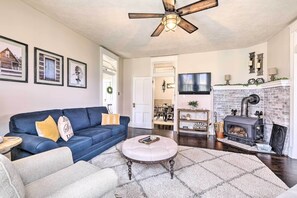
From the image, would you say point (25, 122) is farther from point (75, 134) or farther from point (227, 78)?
point (227, 78)

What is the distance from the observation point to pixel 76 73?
388 centimetres

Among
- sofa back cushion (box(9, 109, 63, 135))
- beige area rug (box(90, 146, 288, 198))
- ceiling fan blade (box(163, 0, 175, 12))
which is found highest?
ceiling fan blade (box(163, 0, 175, 12))

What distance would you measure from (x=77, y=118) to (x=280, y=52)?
16.4ft

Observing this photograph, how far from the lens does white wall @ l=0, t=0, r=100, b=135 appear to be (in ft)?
7.97

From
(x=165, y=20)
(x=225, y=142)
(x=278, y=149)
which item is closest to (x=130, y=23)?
(x=165, y=20)

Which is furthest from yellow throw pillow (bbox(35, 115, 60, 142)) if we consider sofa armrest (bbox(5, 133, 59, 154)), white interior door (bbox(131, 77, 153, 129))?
white interior door (bbox(131, 77, 153, 129))

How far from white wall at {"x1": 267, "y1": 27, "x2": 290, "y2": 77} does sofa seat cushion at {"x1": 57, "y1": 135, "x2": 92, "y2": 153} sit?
4378mm

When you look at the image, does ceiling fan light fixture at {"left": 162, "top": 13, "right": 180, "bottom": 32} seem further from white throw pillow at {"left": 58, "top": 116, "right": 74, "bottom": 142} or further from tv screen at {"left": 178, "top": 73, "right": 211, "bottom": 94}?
tv screen at {"left": 178, "top": 73, "right": 211, "bottom": 94}

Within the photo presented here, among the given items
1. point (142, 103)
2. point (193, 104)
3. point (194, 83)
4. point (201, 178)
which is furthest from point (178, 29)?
point (142, 103)

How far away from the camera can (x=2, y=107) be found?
239cm

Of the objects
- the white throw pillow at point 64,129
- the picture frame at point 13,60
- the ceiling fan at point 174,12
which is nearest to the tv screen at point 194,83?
the ceiling fan at point 174,12

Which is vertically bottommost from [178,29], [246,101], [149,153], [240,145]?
[240,145]

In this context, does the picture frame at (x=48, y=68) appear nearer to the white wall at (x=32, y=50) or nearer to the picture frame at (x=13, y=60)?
the white wall at (x=32, y=50)

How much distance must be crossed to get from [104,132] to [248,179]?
2615mm
